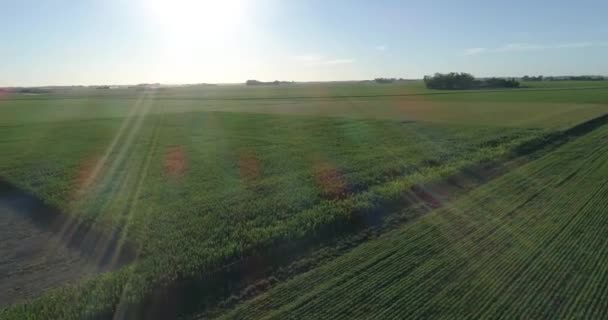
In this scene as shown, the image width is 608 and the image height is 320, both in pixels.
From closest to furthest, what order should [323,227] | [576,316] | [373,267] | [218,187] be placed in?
[576,316] < [373,267] < [323,227] < [218,187]

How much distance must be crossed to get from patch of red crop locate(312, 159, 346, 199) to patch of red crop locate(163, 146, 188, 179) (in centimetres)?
584

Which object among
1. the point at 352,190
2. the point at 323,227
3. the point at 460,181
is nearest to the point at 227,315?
the point at 323,227

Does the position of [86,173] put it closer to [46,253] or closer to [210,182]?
[210,182]

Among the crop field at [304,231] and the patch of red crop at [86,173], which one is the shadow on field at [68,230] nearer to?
the crop field at [304,231]

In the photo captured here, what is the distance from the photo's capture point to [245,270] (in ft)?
28.9

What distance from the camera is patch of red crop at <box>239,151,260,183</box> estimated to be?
54.7ft

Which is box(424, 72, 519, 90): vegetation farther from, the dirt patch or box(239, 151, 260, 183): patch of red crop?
the dirt patch

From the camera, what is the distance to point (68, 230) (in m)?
11.4

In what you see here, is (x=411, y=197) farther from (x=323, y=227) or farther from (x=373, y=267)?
(x=373, y=267)

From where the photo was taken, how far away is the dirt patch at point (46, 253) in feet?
28.0

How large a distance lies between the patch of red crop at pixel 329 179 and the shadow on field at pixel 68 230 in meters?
6.56

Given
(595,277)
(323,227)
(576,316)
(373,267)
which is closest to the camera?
(576,316)

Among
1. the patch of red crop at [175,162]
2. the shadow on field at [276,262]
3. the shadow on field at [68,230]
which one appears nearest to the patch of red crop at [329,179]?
the shadow on field at [276,262]

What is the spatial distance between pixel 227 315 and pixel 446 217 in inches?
279
